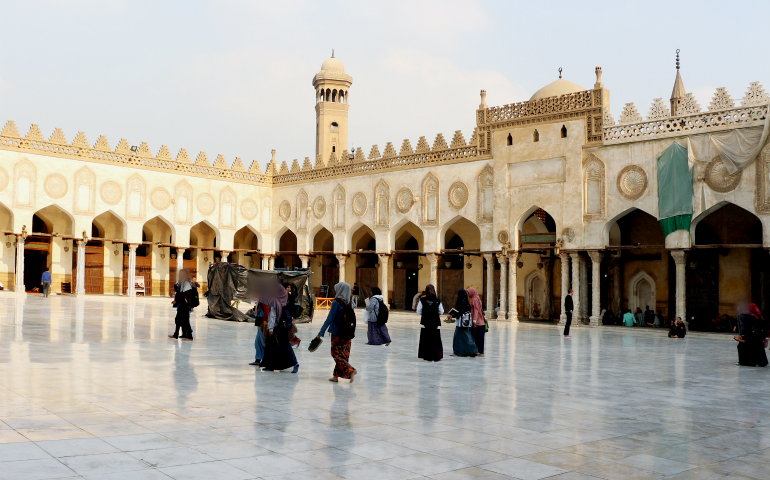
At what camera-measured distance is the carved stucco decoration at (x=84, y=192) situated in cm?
2692

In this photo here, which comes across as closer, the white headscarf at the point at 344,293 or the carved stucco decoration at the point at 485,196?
the white headscarf at the point at 344,293

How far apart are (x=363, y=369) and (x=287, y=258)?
83.9 feet

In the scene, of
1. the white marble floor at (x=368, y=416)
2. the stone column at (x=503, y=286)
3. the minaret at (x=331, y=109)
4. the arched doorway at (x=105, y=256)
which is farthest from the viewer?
the minaret at (x=331, y=109)

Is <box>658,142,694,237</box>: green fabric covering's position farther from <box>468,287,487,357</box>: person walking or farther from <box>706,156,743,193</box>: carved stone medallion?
<box>468,287,487,357</box>: person walking

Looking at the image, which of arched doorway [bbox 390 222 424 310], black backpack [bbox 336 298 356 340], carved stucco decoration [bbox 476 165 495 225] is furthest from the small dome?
black backpack [bbox 336 298 356 340]

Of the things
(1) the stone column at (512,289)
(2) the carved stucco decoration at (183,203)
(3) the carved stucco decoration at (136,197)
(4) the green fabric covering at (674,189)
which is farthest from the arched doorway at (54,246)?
(4) the green fabric covering at (674,189)

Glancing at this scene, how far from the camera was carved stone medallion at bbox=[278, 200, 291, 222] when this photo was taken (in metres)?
31.6

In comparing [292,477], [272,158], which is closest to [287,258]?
[272,158]

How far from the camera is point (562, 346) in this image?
1398 centimetres

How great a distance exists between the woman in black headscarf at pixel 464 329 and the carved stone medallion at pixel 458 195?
14.1 meters

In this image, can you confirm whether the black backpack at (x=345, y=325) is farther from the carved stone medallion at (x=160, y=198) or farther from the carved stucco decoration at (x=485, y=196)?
the carved stone medallion at (x=160, y=198)

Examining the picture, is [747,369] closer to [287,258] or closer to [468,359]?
[468,359]

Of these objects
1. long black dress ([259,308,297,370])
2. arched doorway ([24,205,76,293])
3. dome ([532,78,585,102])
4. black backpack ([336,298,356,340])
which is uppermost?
dome ([532,78,585,102])

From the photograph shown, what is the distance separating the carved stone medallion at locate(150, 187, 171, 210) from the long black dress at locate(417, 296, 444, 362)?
21.2 meters
